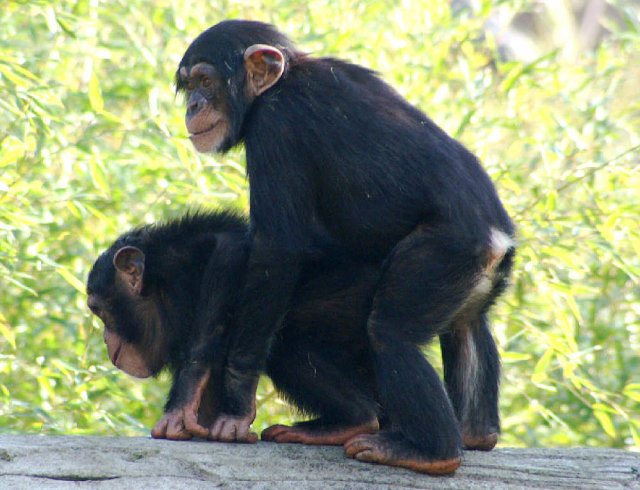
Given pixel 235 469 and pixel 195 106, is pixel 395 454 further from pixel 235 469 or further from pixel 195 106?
pixel 195 106

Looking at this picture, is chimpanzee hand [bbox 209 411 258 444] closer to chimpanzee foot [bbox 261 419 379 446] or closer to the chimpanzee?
the chimpanzee

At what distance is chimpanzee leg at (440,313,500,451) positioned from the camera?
162 inches

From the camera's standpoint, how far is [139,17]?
21.9 feet

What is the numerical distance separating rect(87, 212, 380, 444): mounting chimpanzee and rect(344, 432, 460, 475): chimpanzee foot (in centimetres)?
29

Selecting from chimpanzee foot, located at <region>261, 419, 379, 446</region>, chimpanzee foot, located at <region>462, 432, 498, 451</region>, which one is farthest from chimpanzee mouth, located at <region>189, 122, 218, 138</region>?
chimpanzee foot, located at <region>462, 432, 498, 451</region>

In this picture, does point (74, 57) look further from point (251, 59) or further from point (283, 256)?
point (283, 256)

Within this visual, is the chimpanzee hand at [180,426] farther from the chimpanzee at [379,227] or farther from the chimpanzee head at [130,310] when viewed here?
the chimpanzee head at [130,310]

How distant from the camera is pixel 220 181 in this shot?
6176 millimetres

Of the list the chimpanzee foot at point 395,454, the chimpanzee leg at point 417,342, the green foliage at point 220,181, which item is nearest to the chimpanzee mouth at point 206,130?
the green foliage at point 220,181

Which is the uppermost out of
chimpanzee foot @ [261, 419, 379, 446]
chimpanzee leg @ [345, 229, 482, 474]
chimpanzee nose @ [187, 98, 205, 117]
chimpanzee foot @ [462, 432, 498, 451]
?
chimpanzee nose @ [187, 98, 205, 117]

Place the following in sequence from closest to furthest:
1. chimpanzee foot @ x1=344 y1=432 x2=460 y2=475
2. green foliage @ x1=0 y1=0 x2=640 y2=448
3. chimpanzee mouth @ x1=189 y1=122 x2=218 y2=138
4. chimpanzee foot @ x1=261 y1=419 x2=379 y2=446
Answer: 1. chimpanzee foot @ x1=344 y1=432 x2=460 y2=475
2. chimpanzee foot @ x1=261 y1=419 x2=379 y2=446
3. chimpanzee mouth @ x1=189 y1=122 x2=218 y2=138
4. green foliage @ x1=0 y1=0 x2=640 y2=448

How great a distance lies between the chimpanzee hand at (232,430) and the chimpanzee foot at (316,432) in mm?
185

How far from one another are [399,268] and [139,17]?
3.67m

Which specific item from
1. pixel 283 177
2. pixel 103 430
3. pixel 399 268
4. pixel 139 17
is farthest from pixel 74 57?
pixel 399 268
